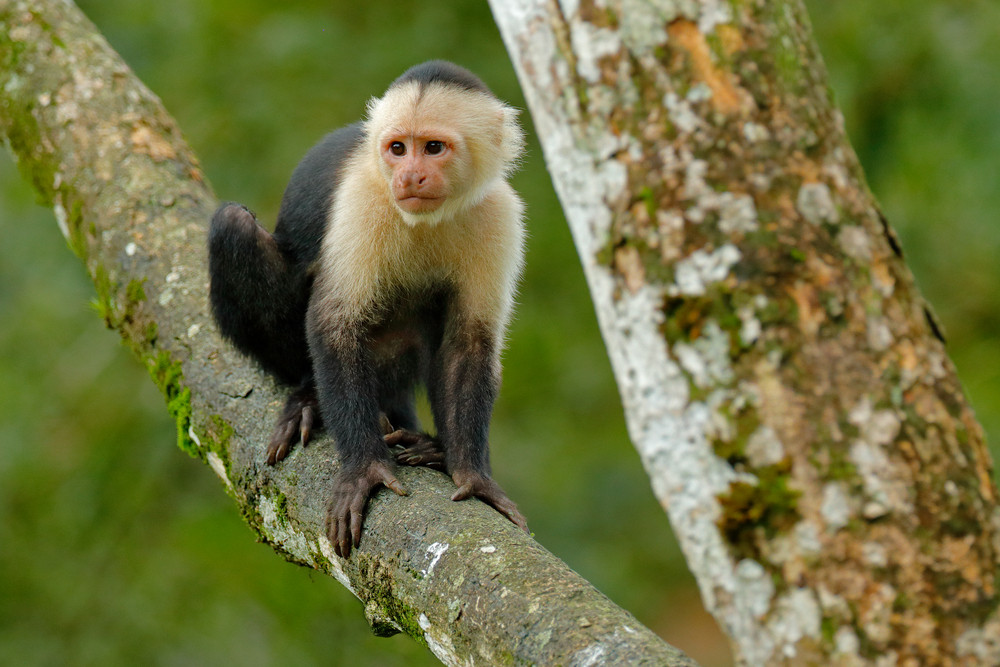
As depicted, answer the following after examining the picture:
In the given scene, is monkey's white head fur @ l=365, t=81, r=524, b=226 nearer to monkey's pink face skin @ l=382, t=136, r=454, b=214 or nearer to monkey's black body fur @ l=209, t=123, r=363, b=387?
monkey's pink face skin @ l=382, t=136, r=454, b=214

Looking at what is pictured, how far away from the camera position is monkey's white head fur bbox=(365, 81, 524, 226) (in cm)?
368

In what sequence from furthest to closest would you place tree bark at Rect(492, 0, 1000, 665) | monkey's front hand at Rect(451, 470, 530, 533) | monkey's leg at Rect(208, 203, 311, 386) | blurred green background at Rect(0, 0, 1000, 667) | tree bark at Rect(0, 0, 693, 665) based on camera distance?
blurred green background at Rect(0, 0, 1000, 667) → monkey's leg at Rect(208, 203, 311, 386) → monkey's front hand at Rect(451, 470, 530, 533) → tree bark at Rect(0, 0, 693, 665) → tree bark at Rect(492, 0, 1000, 665)

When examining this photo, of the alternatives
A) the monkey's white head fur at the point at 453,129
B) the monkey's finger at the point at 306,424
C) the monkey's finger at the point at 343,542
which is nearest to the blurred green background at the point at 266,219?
the monkey's finger at the point at 306,424

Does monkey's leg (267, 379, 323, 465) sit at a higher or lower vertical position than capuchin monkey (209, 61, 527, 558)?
lower

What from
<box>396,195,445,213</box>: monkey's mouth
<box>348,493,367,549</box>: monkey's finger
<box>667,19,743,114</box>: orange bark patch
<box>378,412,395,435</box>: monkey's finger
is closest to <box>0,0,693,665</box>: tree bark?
<box>348,493,367,549</box>: monkey's finger

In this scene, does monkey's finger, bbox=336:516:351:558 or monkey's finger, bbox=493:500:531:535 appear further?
monkey's finger, bbox=493:500:531:535

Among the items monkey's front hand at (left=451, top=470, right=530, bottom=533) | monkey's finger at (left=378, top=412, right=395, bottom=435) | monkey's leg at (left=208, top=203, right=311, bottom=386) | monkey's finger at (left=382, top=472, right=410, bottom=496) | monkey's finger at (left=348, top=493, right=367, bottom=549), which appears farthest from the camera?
monkey's finger at (left=378, top=412, right=395, bottom=435)

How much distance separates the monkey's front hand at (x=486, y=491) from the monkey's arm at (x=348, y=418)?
0.23 m

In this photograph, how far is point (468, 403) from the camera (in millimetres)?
3572

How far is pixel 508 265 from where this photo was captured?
381cm

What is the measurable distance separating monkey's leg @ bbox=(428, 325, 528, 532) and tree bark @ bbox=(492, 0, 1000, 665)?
179 cm

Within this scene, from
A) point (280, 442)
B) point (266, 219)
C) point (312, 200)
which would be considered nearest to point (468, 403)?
point (280, 442)

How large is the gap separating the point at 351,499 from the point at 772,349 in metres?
1.77

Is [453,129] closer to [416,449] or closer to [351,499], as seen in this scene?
[416,449]
